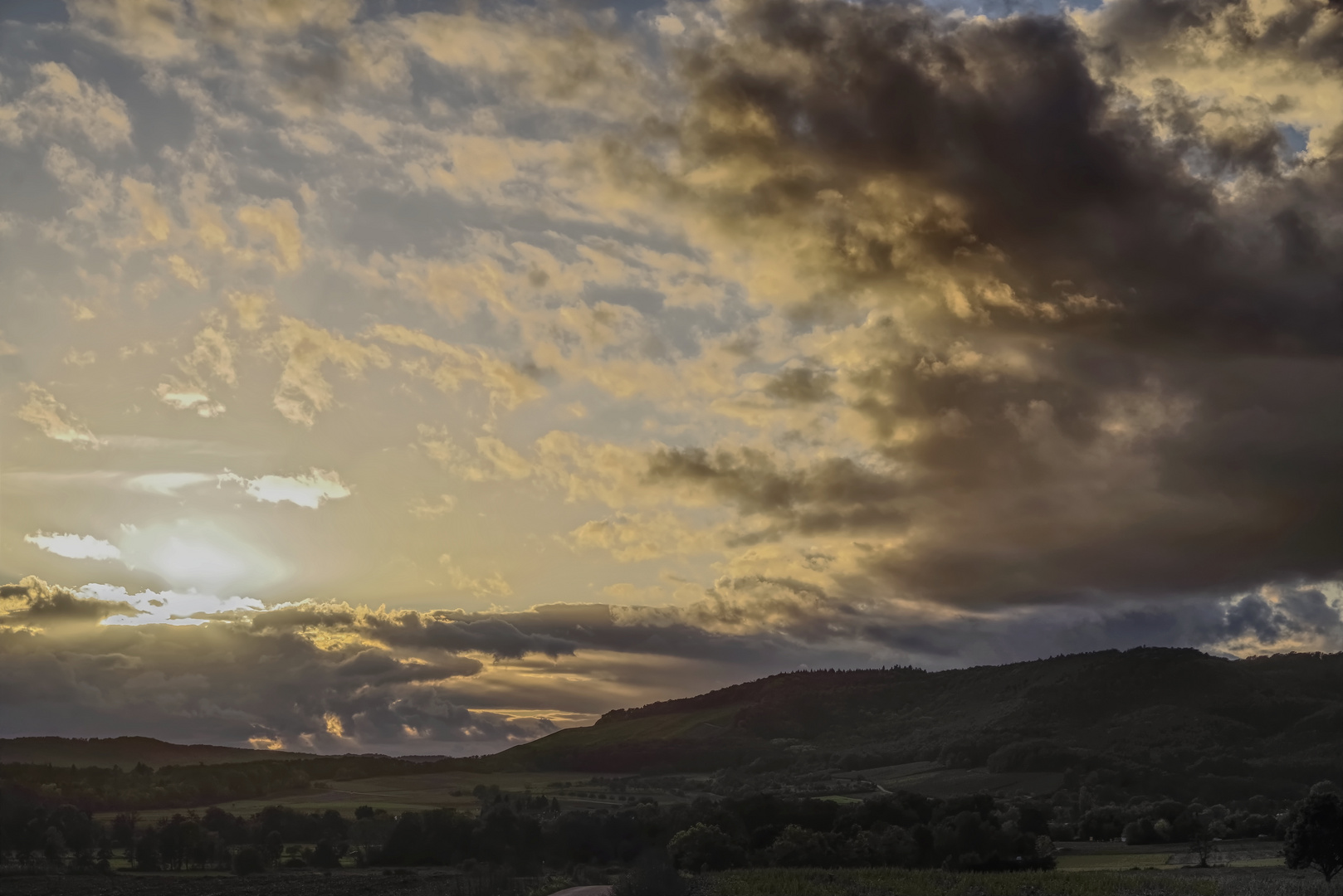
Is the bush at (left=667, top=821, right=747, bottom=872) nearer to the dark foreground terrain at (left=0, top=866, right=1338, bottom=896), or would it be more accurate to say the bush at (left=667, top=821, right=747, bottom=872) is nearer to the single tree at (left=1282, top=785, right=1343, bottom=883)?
the dark foreground terrain at (left=0, top=866, right=1338, bottom=896)

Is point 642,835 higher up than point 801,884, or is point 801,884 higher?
point 801,884

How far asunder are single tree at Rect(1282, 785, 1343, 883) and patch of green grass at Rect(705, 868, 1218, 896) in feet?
30.0

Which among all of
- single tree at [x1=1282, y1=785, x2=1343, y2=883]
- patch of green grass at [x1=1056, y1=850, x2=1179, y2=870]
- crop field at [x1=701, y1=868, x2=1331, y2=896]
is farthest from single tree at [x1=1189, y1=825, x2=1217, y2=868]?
single tree at [x1=1282, y1=785, x2=1343, y2=883]

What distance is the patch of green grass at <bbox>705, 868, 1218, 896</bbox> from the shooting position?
95.6 m

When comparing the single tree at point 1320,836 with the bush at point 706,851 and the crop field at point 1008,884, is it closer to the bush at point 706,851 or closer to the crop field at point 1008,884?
the crop field at point 1008,884

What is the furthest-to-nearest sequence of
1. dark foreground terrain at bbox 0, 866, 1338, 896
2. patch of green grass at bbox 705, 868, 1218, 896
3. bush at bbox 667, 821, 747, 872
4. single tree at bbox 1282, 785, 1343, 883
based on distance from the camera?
bush at bbox 667, 821, 747, 872
single tree at bbox 1282, 785, 1343, 883
dark foreground terrain at bbox 0, 866, 1338, 896
patch of green grass at bbox 705, 868, 1218, 896

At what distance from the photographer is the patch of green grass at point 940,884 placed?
9562 cm

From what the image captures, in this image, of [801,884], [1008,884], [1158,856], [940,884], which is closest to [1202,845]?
[1158,856]

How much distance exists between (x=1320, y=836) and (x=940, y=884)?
113ft

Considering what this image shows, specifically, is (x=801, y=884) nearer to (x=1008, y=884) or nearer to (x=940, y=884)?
(x=940, y=884)

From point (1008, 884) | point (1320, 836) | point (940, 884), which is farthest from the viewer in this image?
point (940, 884)

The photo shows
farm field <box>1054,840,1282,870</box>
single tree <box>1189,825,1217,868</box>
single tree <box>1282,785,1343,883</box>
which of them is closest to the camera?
single tree <box>1282,785,1343,883</box>

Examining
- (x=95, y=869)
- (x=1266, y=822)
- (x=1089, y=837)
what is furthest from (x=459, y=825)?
(x=1266, y=822)

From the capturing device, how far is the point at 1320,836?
104000 millimetres
